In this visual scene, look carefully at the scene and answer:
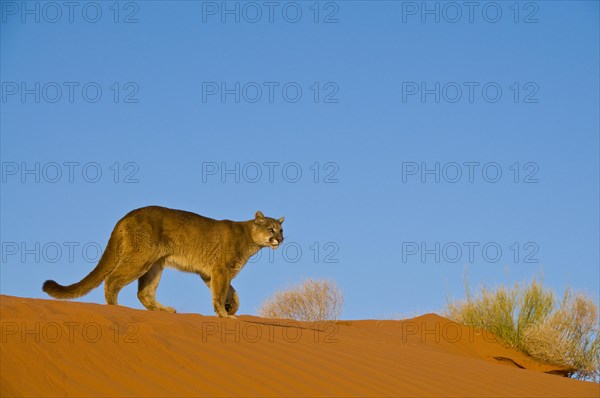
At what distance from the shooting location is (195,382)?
686 cm

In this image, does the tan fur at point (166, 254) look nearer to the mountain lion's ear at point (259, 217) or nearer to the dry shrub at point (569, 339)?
the mountain lion's ear at point (259, 217)

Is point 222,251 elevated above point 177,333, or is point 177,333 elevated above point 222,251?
point 222,251

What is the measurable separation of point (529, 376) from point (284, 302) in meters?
9.27

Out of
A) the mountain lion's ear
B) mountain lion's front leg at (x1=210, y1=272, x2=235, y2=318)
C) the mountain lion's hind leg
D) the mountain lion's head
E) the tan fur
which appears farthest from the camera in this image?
the mountain lion's ear

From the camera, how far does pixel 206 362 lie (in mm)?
7398

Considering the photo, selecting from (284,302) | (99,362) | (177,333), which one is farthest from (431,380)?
(284,302)

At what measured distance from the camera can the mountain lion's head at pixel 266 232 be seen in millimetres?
13391

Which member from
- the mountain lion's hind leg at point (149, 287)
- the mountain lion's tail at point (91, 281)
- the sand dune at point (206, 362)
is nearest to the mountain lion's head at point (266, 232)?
the mountain lion's hind leg at point (149, 287)

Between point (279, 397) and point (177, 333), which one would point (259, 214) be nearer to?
point (177, 333)

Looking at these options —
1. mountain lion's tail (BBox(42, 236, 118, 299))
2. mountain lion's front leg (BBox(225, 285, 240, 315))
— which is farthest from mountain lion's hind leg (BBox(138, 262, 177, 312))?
mountain lion's front leg (BBox(225, 285, 240, 315))

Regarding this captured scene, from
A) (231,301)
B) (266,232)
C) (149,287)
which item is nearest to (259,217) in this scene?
(266,232)

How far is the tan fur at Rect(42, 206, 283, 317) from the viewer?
1151cm

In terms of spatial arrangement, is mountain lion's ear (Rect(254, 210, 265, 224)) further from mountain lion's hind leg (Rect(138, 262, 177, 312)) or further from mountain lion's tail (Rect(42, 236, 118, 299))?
mountain lion's tail (Rect(42, 236, 118, 299))

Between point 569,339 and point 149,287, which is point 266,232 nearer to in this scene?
point 149,287
